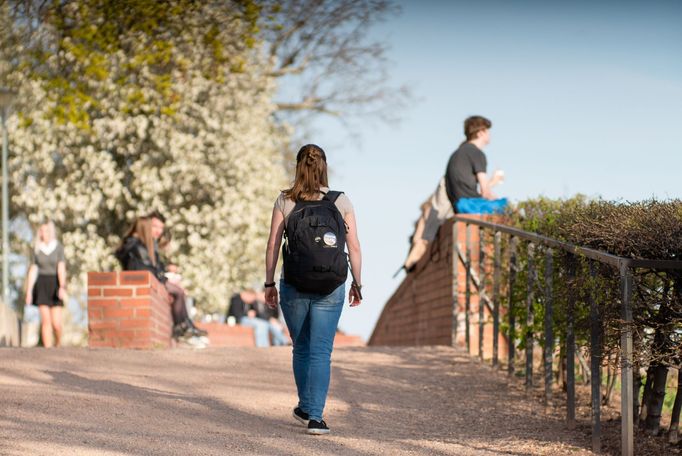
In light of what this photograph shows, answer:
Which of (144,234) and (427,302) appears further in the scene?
(427,302)

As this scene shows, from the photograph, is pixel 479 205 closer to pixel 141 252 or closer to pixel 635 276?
pixel 141 252

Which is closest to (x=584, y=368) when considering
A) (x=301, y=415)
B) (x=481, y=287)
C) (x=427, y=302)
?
(x=481, y=287)

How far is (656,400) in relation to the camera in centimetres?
748

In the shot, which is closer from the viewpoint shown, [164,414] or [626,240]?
[626,240]

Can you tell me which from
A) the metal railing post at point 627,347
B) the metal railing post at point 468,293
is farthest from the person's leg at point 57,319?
the metal railing post at point 627,347

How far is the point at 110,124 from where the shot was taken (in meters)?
21.5

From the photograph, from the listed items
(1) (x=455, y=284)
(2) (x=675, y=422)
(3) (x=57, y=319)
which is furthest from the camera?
(3) (x=57, y=319)

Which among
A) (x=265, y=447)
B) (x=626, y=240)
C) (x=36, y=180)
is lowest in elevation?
(x=265, y=447)

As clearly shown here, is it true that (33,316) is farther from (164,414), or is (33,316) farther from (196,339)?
(164,414)

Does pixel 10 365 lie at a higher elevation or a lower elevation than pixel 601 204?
lower

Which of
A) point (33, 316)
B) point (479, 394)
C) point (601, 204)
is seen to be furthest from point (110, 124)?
point (601, 204)

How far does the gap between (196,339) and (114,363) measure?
15.2 ft

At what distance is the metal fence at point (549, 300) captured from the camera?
6469 mm

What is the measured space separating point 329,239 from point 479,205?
537 cm
